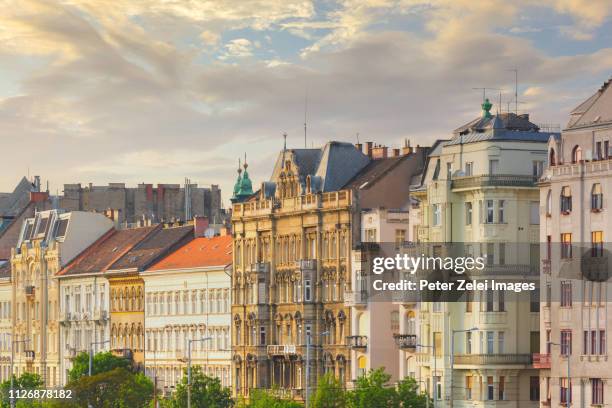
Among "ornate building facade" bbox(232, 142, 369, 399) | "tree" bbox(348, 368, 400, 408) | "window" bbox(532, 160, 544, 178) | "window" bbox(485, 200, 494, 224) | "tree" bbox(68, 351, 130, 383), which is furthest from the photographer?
"tree" bbox(68, 351, 130, 383)

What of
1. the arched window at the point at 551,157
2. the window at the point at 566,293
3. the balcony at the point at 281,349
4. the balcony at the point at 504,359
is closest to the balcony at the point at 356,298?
the balcony at the point at 281,349

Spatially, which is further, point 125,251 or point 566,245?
point 125,251

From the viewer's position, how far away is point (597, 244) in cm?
10994

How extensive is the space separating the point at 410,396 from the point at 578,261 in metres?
14.6

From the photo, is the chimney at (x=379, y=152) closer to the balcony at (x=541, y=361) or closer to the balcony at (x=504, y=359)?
the balcony at (x=504, y=359)

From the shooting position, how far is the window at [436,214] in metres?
124

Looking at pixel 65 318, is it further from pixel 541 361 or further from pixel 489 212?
pixel 541 361

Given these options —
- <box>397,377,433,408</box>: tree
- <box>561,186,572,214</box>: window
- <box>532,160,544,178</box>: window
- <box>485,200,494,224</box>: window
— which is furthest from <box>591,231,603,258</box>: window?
<box>397,377,433,408</box>: tree

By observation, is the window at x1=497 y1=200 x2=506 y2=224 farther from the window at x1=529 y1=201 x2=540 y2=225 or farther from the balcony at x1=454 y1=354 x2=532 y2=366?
the balcony at x1=454 y1=354 x2=532 y2=366

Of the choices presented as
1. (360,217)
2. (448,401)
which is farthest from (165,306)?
(448,401)

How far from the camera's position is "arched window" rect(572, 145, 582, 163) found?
11225 centimetres

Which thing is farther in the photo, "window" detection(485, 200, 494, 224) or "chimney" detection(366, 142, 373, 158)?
"chimney" detection(366, 142, 373, 158)

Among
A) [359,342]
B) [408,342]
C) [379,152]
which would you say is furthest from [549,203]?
[379,152]

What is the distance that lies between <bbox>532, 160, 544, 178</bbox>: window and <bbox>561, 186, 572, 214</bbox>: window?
7.87m
